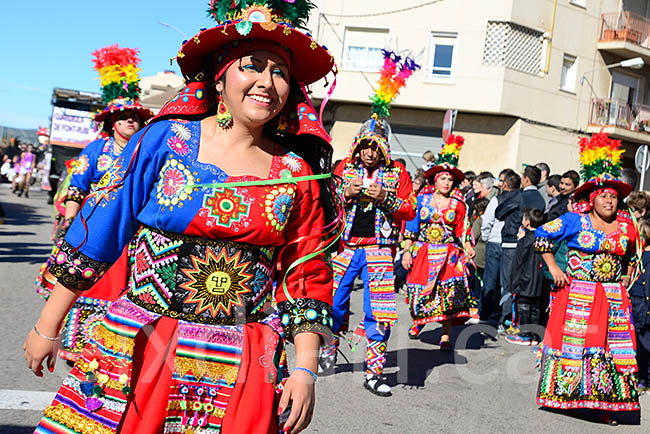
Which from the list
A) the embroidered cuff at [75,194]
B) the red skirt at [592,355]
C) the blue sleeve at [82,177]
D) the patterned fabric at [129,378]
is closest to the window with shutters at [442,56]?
the red skirt at [592,355]

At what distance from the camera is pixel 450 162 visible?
8984mm

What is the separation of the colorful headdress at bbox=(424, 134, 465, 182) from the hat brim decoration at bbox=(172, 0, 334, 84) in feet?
19.8

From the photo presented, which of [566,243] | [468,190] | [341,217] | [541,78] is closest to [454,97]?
[541,78]

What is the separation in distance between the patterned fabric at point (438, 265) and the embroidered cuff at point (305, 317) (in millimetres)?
6001

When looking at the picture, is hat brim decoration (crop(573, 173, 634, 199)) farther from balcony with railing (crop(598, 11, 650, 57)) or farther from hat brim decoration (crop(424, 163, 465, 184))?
balcony with railing (crop(598, 11, 650, 57))

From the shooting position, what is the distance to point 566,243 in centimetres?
636

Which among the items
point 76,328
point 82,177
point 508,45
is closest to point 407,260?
point 82,177

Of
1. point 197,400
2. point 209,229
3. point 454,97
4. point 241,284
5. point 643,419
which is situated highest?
point 454,97

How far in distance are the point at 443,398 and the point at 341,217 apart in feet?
13.1

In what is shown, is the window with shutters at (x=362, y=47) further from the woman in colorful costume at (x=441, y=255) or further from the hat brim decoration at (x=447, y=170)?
the woman in colorful costume at (x=441, y=255)

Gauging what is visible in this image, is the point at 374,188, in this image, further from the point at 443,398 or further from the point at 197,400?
the point at 197,400

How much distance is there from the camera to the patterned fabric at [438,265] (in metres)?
8.41

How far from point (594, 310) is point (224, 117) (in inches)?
186

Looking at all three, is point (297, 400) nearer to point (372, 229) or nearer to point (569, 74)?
point (372, 229)
